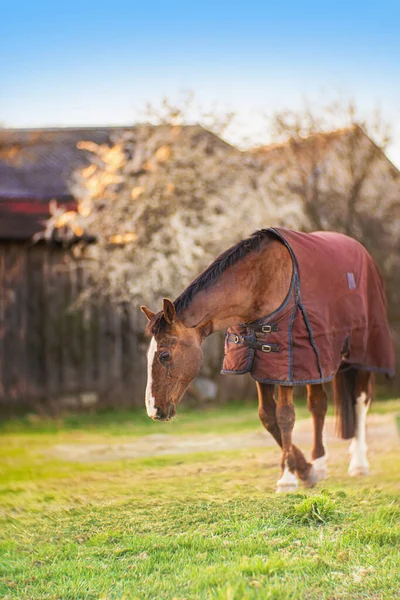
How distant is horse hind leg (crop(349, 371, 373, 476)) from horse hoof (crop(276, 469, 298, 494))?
86 cm

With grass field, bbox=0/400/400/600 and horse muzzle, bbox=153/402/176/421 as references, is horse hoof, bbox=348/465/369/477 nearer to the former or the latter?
grass field, bbox=0/400/400/600

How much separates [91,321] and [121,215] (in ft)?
5.21

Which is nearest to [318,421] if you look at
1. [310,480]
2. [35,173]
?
[310,480]

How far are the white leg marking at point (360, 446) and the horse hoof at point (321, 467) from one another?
0.36 meters

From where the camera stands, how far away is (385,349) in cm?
539

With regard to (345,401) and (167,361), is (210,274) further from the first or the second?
(345,401)

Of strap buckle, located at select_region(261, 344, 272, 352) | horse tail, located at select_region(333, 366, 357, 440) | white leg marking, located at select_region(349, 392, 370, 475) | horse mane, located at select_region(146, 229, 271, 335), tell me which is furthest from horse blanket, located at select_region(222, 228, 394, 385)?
white leg marking, located at select_region(349, 392, 370, 475)

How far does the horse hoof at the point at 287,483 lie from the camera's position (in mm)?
4570

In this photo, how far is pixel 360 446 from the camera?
5434mm

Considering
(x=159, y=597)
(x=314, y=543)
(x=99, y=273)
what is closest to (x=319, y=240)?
(x=314, y=543)

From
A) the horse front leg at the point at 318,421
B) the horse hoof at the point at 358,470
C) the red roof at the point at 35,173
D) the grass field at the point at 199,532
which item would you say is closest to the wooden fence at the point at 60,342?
the red roof at the point at 35,173

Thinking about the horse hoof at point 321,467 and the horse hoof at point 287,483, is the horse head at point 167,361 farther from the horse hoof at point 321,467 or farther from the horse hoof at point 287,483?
the horse hoof at point 321,467

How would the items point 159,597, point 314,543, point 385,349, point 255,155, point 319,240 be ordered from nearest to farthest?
point 159,597, point 314,543, point 319,240, point 385,349, point 255,155

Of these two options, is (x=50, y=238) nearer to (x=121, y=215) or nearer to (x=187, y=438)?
(x=121, y=215)
